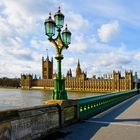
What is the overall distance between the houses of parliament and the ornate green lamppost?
428 feet

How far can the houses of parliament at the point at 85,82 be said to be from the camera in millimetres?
153212

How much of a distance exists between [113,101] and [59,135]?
536 inches

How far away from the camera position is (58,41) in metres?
12.4

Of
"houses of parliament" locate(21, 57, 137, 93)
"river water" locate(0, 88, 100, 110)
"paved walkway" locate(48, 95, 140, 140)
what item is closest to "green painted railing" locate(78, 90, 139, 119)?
"paved walkway" locate(48, 95, 140, 140)

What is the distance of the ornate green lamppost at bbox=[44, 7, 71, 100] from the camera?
1146 cm

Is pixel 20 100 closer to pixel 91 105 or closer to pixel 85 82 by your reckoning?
pixel 91 105

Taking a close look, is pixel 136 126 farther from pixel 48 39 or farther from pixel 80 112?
pixel 48 39

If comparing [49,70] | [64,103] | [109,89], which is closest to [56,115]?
[64,103]

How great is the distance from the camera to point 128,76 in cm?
14662

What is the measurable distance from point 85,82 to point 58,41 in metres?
164

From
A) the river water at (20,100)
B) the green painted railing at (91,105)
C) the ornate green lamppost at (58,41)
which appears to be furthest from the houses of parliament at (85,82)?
the ornate green lamppost at (58,41)

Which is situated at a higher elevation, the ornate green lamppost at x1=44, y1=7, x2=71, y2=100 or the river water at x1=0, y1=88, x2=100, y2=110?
the ornate green lamppost at x1=44, y1=7, x2=71, y2=100

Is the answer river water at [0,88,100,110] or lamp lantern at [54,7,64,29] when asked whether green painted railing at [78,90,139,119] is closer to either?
river water at [0,88,100,110]

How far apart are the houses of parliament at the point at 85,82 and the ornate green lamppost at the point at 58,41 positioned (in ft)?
428
